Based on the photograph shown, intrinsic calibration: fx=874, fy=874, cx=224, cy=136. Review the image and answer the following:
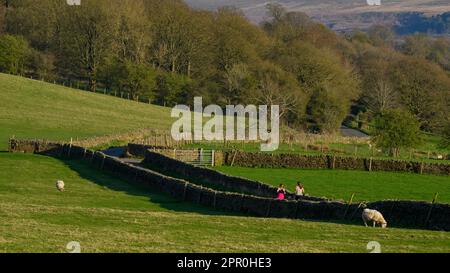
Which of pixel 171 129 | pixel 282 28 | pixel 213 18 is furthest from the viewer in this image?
pixel 282 28

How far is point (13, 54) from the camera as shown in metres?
115

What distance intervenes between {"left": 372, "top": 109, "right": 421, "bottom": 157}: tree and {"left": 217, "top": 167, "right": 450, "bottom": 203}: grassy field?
16.8 metres

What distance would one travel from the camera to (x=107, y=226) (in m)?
27.7

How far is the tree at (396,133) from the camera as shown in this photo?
75.8 m

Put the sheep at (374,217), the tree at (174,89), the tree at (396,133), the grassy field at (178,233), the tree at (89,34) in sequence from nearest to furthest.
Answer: the grassy field at (178,233)
the sheep at (374,217)
the tree at (396,133)
the tree at (89,34)
the tree at (174,89)

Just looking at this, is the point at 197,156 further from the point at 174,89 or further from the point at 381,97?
the point at 381,97

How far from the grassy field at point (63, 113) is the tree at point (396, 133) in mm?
24847

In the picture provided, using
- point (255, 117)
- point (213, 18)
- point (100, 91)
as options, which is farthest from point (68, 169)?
point (213, 18)

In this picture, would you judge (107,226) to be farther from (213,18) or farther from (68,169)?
(213,18)

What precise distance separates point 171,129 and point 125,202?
166ft

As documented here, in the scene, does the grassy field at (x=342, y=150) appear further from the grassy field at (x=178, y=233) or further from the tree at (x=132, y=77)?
the tree at (x=132, y=77)

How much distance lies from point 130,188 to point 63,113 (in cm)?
5060

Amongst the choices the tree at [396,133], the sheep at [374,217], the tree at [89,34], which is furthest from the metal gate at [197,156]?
the tree at [89,34]
